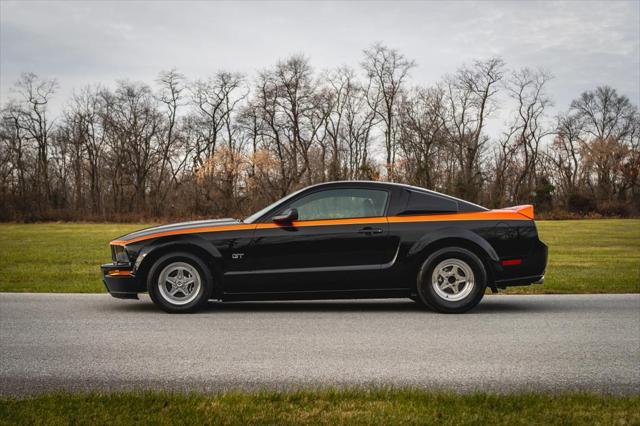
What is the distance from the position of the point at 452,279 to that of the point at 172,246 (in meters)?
3.45

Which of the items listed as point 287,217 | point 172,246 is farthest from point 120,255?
point 287,217

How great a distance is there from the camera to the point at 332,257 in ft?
26.1

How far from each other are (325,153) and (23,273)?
46.0 metres

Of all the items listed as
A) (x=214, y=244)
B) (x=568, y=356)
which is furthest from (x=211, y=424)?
(x=214, y=244)

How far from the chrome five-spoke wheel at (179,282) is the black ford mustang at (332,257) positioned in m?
0.01

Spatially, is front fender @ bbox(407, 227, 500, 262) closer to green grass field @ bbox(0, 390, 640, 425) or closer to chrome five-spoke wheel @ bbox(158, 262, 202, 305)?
chrome five-spoke wheel @ bbox(158, 262, 202, 305)

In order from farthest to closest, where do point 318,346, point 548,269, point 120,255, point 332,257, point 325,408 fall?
point 548,269 → point 120,255 → point 332,257 → point 318,346 → point 325,408

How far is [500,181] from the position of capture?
58250mm

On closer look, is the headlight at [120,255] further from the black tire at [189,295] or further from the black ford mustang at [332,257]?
the black tire at [189,295]

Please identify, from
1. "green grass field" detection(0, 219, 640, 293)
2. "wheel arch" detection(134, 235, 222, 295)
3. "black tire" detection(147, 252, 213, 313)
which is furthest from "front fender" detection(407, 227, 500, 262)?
"green grass field" detection(0, 219, 640, 293)

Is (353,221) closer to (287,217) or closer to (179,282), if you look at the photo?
(287,217)

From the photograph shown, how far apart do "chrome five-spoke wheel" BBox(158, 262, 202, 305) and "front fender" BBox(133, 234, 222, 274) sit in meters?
0.22

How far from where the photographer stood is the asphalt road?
16.2ft

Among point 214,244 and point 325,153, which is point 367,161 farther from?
point 214,244
